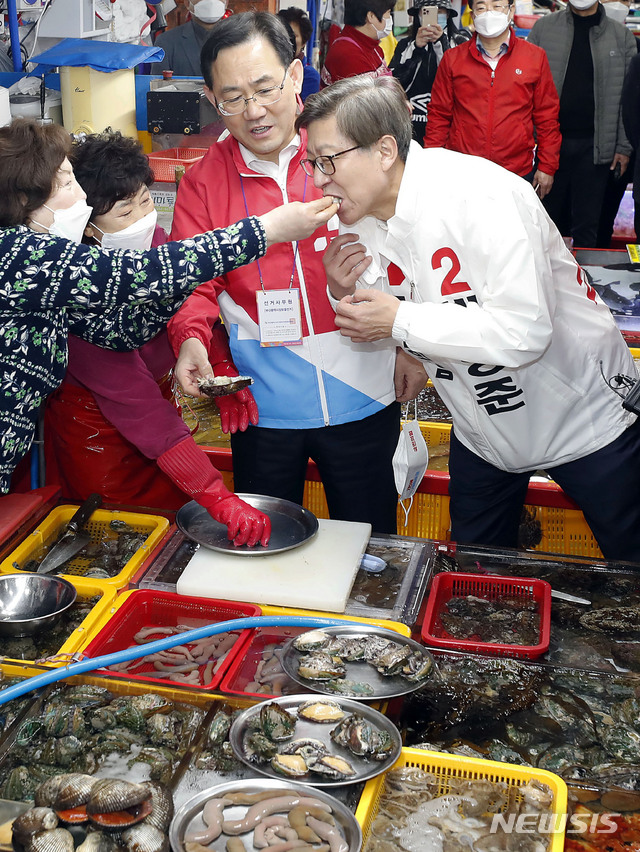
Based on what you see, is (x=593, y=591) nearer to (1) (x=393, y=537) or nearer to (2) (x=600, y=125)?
(1) (x=393, y=537)

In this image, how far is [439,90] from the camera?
6203 millimetres

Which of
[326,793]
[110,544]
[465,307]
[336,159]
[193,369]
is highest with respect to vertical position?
[336,159]

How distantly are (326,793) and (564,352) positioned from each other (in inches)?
51.7

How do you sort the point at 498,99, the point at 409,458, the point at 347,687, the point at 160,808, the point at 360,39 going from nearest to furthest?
the point at 160,808 → the point at 347,687 → the point at 409,458 → the point at 498,99 → the point at 360,39

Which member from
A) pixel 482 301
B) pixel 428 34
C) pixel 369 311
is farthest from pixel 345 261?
pixel 428 34

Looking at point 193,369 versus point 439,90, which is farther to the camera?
point 439,90

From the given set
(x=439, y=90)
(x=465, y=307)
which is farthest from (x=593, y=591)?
(x=439, y=90)

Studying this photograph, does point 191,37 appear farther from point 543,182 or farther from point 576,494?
point 576,494

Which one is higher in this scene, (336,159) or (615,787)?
(336,159)

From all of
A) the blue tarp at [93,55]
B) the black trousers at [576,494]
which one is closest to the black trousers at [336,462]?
→ the black trousers at [576,494]

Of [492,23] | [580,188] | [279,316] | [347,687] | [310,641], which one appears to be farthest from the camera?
[580,188]

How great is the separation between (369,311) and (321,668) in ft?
2.91

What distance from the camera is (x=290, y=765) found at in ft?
5.20

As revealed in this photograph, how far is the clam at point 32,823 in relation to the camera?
4.79 feet
